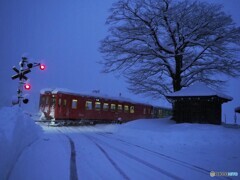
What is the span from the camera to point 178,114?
2061 centimetres

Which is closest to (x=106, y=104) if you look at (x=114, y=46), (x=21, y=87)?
(x=114, y=46)

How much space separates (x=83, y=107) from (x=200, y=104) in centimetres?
1212

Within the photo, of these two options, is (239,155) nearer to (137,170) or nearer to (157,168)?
(157,168)

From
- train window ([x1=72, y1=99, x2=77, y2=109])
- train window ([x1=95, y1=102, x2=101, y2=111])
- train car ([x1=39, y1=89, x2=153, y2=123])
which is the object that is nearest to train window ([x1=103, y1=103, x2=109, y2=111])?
train car ([x1=39, y1=89, x2=153, y2=123])

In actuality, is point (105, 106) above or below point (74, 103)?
below

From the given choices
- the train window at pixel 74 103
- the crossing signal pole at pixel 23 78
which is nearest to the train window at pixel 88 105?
the train window at pixel 74 103

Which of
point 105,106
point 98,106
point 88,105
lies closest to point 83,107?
point 88,105

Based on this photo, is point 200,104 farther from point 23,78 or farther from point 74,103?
point 23,78

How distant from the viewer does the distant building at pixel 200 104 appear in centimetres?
1923

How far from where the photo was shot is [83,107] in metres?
25.6

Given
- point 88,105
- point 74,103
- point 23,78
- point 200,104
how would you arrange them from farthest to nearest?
1. point 88,105
2. point 74,103
3. point 200,104
4. point 23,78

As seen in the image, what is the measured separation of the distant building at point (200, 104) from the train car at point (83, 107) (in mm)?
9912

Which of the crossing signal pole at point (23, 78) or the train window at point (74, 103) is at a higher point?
the crossing signal pole at point (23, 78)

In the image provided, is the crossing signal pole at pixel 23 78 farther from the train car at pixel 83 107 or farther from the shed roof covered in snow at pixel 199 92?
the shed roof covered in snow at pixel 199 92
